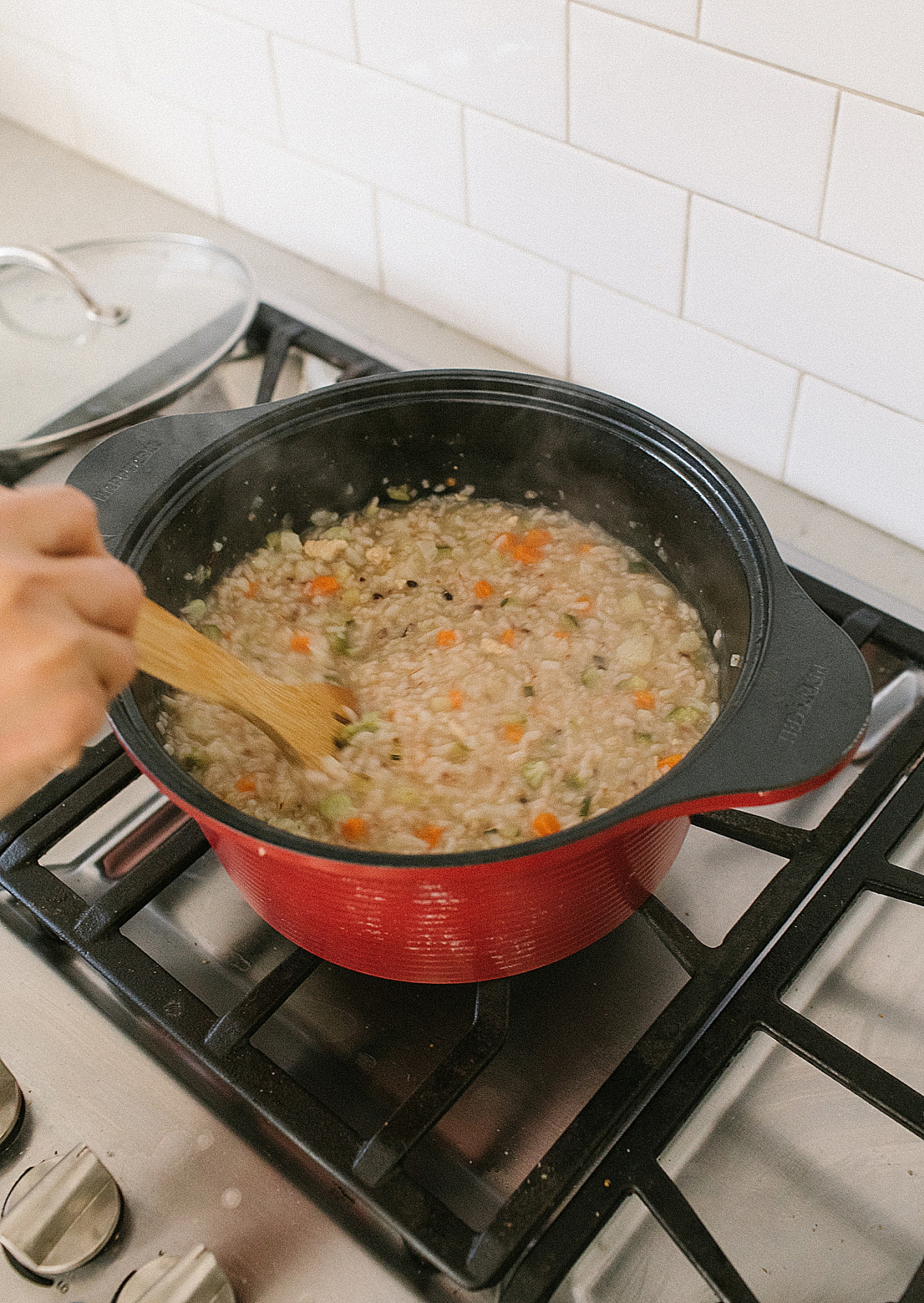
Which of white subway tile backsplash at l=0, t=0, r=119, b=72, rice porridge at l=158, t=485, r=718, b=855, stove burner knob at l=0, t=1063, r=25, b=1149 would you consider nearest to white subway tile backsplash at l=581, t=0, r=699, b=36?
rice porridge at l=158, t=485, r=718, b=855

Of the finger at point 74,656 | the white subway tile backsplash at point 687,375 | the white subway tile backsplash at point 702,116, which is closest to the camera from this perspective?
the finger at point 74,656

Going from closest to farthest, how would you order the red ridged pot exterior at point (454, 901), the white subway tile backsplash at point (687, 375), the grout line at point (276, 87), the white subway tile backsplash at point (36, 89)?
1. the red ridged pot exterior at point (454, 901)
2. the white subway tile backsplash at point (687, 375)
3. the grout line at point (276, 87)
4. the white subway tile backsplash at point (36, 89)

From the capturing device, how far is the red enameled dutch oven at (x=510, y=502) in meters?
0.76

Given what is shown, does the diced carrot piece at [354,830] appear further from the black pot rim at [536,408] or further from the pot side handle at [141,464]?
the pot side handle at [141,464]

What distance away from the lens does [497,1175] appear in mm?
886

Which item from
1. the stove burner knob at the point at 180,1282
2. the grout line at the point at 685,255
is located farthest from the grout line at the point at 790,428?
the stove burner knob at the point at 180,1282

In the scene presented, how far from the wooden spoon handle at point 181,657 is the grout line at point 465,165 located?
845 millimetres

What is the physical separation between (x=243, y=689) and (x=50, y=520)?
295 mm

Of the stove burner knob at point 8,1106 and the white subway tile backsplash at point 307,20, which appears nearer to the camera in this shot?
the stove burner knob at point 8,1106

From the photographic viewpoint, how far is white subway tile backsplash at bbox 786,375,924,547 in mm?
1227

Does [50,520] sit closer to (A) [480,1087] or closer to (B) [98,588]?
(B) [98,588]

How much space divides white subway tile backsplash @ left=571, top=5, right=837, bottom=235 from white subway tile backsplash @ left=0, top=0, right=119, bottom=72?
0.96 m

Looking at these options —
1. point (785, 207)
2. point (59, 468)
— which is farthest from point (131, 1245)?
point (785, 207)

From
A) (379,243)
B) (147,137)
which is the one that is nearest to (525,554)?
(379,243)
